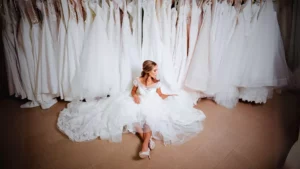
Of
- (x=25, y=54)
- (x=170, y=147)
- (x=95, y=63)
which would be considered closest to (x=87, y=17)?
(x=95, y=63)

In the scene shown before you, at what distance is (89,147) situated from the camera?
1.44m

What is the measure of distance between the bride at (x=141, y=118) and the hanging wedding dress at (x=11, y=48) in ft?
2.16

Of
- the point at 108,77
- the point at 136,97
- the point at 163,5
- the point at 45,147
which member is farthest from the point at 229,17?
the point at 45,147

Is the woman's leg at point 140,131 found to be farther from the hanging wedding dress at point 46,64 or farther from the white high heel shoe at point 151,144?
the hanging wedding dress at point 46,64

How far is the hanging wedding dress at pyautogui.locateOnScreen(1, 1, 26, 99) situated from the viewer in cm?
160

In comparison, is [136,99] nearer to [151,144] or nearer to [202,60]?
[151,144]

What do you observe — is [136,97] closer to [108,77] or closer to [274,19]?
[108,77]

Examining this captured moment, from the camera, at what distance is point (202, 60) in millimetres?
1715

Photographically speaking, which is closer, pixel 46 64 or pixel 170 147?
pixel 170 147

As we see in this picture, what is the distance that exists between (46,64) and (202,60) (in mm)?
1474

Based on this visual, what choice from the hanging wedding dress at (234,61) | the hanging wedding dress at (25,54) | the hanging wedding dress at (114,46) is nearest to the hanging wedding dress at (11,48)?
the hanging wedding dress at (25,54)

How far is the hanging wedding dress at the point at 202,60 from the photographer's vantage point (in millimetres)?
1637

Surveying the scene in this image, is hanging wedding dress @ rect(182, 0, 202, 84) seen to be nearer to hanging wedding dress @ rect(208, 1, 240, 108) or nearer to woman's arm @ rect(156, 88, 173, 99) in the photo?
hanging wedding dress @ rect(208, 1, 240, 108)

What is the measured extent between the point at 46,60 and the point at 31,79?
10.9 inches
